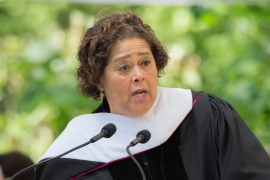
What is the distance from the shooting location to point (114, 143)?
344 centimetres

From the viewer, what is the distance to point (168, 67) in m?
6.86

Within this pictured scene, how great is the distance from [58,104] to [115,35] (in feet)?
10.4

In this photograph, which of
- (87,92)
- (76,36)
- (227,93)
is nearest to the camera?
(87,92)

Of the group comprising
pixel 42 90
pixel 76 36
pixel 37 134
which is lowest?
pixel 37 134

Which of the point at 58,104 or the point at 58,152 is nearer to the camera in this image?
the point at 58,152

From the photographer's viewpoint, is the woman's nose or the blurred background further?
the blurred background

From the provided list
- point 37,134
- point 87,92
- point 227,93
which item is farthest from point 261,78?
point 87,92

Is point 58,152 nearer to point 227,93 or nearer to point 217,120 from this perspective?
point 217,120

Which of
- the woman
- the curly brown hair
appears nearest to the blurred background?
the curly brown hair

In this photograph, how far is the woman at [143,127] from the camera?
334cm

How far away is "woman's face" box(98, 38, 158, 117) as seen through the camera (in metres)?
3.35

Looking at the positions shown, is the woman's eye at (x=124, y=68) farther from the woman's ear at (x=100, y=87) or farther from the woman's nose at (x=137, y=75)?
the woman's ear at (x=100, y=87)

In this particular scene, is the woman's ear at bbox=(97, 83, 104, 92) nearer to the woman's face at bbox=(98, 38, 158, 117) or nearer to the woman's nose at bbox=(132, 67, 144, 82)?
the woman's face at bbox=(98, 38, 158, 117)

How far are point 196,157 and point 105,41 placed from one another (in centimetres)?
71
